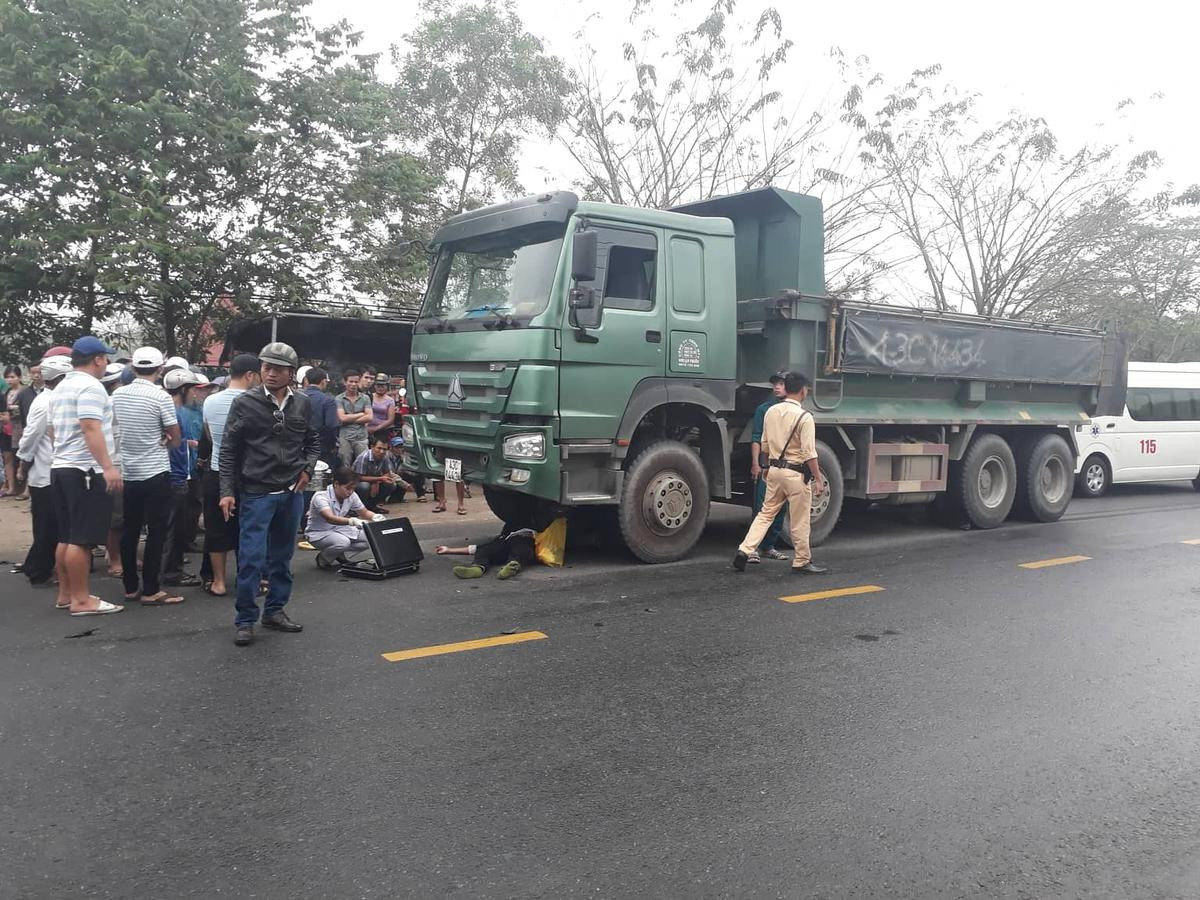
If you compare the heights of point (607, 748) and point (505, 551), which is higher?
point (505, 551)

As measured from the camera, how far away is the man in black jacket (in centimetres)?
537

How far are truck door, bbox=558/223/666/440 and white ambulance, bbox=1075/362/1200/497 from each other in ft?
29.7

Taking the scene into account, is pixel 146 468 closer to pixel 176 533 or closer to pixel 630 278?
pixel 176 533

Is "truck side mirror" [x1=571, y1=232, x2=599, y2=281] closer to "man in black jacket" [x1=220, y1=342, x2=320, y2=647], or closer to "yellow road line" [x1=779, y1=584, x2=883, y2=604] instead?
"man in black jacket" [x1=220, y1=342, x2=320, y2=647]

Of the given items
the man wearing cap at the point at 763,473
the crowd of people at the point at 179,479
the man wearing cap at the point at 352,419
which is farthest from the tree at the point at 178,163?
the man wearing cap at the point at 763,473

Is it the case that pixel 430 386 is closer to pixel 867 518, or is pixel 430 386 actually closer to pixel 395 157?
pixel 867 518

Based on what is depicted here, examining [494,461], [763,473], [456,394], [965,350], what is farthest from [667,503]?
[965,350]

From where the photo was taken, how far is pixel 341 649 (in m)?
5.29

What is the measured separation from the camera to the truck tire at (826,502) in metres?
8.75

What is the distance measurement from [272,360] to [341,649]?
1.72 meters

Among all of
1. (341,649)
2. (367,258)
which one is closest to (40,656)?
(341,649)

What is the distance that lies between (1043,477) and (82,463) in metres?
9.93

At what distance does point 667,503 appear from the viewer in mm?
7766

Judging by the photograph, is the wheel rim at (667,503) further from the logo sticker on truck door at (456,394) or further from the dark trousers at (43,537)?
the dark trousers at (43,537)
